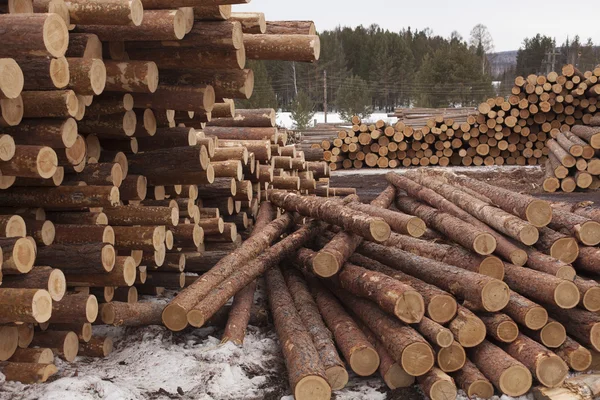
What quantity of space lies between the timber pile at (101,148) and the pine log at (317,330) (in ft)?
3.89

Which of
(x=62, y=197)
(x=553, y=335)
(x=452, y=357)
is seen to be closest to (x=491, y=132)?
(x=553, y=335)

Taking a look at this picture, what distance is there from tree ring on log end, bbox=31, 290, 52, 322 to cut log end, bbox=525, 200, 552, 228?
4229 millimetres

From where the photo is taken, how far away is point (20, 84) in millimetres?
3625

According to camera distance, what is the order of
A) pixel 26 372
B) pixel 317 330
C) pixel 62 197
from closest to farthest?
pixel 26 372, pixel 62 197, pixel 317 330

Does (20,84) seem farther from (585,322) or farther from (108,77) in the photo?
(585,322)

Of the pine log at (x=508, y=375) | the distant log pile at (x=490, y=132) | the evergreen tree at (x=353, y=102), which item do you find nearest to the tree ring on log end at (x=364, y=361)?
the pine log at (x=508, y=375)

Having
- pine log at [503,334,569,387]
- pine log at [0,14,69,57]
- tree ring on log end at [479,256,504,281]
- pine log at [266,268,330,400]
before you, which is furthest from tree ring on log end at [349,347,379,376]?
pine log at [0,14,69,57]

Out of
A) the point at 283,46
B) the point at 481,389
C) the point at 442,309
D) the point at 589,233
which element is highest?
the point at 283,46

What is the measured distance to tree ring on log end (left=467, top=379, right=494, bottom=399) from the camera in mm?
4344

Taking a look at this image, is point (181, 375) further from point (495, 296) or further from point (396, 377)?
point (495, 296)

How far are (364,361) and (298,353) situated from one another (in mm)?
540

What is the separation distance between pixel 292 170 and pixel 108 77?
6304mm

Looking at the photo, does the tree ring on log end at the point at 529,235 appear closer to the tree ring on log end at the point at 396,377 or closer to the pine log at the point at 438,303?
the pine log at the point at 438,303

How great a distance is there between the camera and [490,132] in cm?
1794
